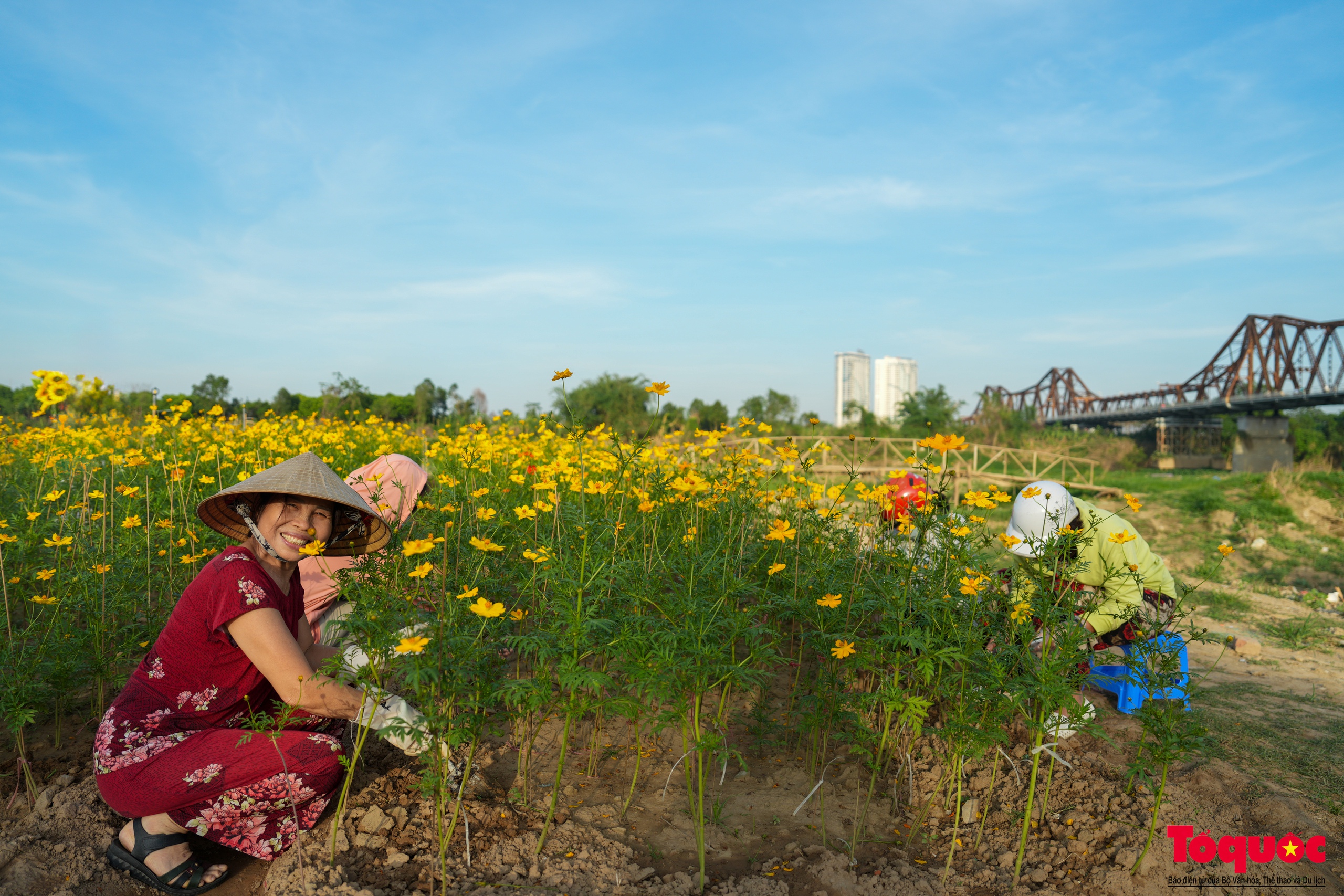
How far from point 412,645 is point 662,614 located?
2.70 ft

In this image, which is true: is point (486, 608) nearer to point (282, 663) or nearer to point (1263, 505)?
point (282, 663)

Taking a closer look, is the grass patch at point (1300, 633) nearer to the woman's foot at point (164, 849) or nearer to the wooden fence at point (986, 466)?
the wooden fence at point (986, 466)

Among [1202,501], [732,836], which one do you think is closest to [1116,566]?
[732,836]

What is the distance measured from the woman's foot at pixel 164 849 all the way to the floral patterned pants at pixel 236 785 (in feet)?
0.08

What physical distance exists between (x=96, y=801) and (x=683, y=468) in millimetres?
2268

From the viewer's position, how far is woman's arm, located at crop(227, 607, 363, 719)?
83.9 inches

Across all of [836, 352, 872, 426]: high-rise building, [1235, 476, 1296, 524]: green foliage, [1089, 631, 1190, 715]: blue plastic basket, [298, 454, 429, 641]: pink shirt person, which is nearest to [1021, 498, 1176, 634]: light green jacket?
[1089, 631, 1190, 715]: blue plastic basket

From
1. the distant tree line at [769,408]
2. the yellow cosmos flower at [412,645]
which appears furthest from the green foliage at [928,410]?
the yellow cosmos flower at [412,645]

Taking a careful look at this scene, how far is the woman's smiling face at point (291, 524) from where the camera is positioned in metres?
2.34

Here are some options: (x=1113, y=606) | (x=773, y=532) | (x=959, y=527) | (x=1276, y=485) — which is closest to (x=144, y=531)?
(x=773, y=532)

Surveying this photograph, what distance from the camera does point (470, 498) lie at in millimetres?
3217

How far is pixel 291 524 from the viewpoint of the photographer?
7.73 feet

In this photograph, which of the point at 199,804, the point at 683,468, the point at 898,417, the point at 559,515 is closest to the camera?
the point at 199,804

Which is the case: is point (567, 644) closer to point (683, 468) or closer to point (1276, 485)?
point (683, 468)
